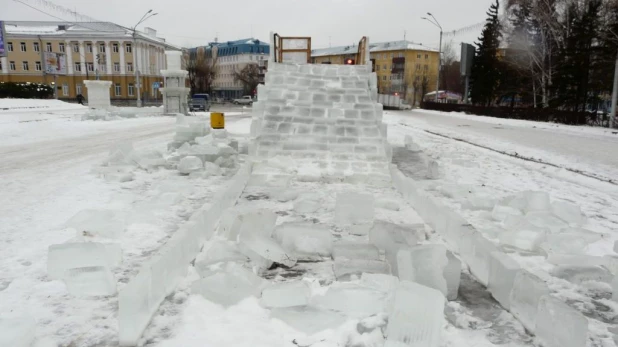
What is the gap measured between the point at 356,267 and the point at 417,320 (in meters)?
1.03

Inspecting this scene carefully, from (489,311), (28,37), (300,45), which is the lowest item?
(489,311)

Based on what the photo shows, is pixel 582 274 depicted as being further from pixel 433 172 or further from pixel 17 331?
pixel 433 172

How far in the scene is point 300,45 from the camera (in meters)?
15.6

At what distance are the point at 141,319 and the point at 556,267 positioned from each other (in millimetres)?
3308

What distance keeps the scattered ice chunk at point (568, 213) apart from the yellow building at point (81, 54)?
210 feet

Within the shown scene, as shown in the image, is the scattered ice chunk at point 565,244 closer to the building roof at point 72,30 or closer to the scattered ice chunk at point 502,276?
the scattered ice chunk at point 502,276

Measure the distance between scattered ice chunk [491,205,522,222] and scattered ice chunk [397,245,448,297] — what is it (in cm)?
229

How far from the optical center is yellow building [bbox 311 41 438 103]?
79.8 meters

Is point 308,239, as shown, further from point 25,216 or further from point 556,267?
point 25,216

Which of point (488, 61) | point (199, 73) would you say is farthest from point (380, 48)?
point (488, 61)

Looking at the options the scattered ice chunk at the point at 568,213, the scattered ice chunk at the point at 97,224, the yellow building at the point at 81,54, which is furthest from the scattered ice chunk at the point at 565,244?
the yellow building at the point at 81,54

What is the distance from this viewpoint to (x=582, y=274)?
3.39 metres

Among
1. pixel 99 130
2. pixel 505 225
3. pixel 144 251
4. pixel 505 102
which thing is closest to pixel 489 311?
pixel 505 225

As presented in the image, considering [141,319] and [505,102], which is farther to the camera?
[505,102]
